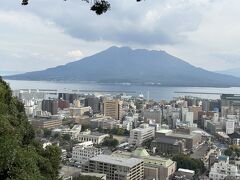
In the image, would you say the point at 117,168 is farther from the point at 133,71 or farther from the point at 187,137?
the point at 133,71

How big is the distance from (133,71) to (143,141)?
76.9 meters

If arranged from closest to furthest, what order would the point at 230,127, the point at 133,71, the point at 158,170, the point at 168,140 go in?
1. the point at 158,170
2. the point at 168,140
3. the point at 230,127
4. the point at 133,71

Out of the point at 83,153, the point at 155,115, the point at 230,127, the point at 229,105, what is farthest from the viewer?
the point at 229,105

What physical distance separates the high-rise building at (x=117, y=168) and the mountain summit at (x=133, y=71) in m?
63.6

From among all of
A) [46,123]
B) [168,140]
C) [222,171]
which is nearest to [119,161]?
[222,171]

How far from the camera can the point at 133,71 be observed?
94250 mm

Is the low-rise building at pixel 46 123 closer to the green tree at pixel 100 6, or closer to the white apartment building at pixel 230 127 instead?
the white apartment building at pixel 230 127

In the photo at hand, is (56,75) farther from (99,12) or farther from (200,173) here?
(99,12)

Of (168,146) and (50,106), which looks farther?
(50,106)

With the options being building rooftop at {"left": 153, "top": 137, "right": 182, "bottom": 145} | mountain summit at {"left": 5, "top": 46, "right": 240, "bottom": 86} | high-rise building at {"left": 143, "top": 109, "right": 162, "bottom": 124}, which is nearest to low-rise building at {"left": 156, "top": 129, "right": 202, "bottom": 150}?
building rooftop at {"left": 153, "top": 137, "right": 182, "bottom": 145}

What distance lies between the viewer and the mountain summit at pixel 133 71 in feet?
266

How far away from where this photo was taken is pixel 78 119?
23.4 metres

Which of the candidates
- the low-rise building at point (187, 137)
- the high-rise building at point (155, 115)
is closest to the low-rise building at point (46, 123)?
the low-rise building at point (187, 137)

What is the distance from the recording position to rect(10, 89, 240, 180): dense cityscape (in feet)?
35.6
